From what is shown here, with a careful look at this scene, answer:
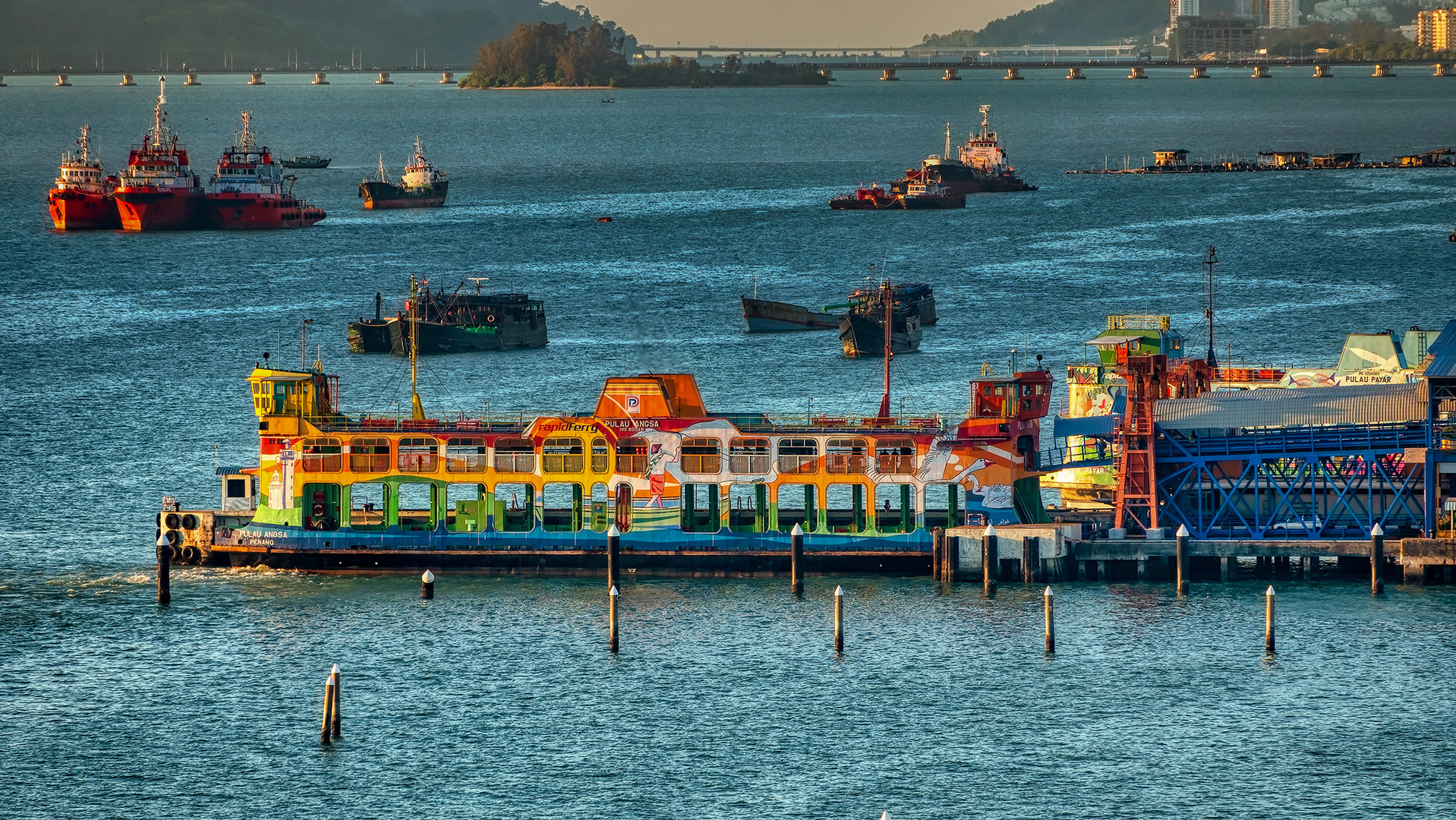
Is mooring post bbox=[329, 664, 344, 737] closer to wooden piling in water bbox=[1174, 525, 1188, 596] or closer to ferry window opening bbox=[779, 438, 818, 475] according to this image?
ferry window opening bbox=[779, 438, 818, 475]

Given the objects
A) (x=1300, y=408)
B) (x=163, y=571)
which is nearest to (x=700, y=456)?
(x=163, y=571)

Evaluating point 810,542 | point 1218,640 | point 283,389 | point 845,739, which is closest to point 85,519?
point 283,389

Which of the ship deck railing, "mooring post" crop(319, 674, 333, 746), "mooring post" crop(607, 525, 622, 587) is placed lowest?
"mooring post" crop(319, 674, 333, 746)

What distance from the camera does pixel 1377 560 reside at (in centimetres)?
7869

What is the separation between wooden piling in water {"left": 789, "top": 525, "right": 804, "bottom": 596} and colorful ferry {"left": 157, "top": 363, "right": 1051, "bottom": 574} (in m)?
2.02

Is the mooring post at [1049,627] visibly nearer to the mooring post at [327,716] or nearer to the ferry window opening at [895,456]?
the ferry window opening at [895,456]

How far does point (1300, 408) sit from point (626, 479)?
2612 centimetres

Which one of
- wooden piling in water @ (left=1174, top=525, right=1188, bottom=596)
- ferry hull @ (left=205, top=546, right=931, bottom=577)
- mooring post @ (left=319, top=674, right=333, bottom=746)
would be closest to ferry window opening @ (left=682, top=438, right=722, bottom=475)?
ferry hull @ (left=205, top=546, right=931, bottom=577)

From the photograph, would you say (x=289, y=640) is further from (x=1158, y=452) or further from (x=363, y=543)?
(x=1158, y=452)

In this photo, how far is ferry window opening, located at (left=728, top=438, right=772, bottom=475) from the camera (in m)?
83.9

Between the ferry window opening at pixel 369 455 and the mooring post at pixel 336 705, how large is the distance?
1879 cm

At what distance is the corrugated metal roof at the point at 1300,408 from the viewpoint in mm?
83750

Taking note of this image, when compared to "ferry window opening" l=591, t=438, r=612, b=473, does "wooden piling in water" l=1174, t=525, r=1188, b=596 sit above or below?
below

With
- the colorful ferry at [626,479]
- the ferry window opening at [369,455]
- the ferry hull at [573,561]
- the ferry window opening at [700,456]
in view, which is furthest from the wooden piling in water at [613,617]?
the ferry window opening at [369,455]
